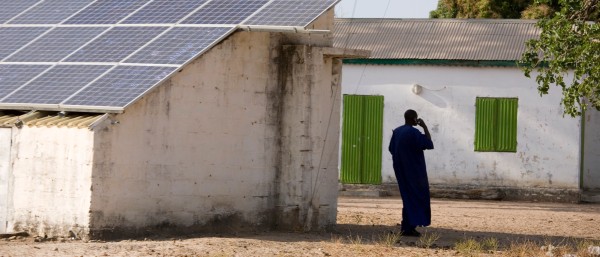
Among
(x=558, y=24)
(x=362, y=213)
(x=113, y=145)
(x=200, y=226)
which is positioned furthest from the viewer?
(x=362, y=213)

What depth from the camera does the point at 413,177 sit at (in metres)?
15.2

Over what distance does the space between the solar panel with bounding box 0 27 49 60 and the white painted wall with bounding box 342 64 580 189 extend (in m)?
10.5

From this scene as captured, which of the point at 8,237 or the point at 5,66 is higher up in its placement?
the point at 5,66

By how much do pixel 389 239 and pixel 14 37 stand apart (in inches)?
209

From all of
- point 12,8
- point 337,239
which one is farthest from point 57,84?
point 337,239

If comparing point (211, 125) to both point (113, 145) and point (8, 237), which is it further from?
point (8, 237)

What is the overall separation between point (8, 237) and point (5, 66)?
2.28m

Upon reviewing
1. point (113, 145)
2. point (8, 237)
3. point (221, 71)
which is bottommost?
point (8, 237)

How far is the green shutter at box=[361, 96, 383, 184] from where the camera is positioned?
82.9ft

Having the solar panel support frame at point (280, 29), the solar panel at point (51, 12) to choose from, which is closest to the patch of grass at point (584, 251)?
the solar panel support frame at point (280, 29)

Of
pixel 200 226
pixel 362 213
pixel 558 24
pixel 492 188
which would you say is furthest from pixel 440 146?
pixel 200 226

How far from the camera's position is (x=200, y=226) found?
14336mm

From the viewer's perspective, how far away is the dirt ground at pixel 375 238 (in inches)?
500

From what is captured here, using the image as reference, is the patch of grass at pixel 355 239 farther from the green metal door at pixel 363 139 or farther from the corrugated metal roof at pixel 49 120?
the green metal door at pixel 363 139
